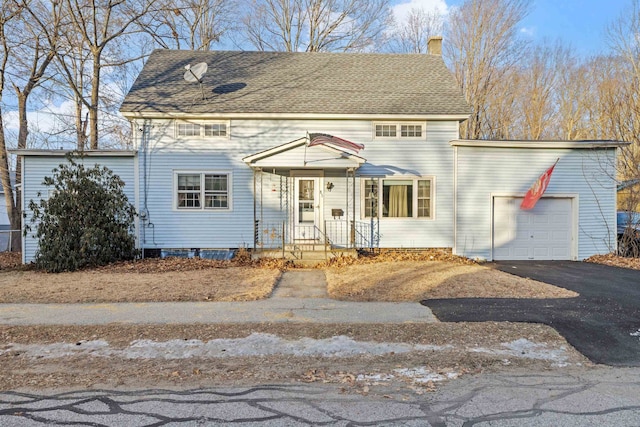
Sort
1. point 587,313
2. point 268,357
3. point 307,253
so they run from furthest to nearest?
point 307,253 < point 587,313 < point 268,357

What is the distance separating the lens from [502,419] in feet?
10.3

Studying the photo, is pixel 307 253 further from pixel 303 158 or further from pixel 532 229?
pixel 532 229

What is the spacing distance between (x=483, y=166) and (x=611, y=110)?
5.80 m

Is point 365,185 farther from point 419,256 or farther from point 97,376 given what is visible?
point 97,376

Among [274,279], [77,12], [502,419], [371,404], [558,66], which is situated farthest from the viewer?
[558,66]

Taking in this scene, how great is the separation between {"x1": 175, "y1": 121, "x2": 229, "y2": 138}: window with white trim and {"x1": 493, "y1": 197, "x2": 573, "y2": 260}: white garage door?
942cm

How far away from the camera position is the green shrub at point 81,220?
1080 cm

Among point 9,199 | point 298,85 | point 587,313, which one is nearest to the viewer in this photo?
point 587,313

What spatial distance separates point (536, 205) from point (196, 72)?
12.4 meters

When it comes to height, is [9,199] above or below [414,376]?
above

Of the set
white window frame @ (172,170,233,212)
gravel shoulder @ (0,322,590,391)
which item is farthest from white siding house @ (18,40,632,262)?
gravel shoulder @ (0,322,590,391)

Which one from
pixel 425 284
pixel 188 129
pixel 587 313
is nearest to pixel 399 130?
pixel 425 284

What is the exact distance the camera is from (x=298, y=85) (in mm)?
14398

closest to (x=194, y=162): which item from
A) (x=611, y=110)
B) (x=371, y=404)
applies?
(x=371, y=404)
